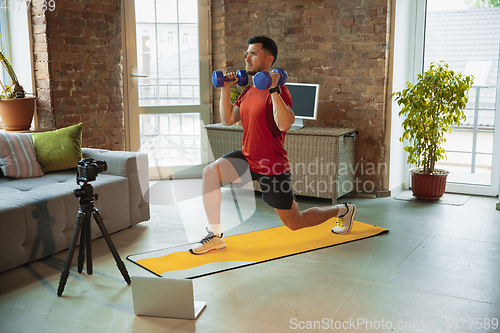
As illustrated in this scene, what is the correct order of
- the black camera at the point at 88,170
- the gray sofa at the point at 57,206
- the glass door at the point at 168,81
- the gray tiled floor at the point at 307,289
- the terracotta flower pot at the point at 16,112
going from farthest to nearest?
the glass door at the point at 168,81
the terracotta flower pot at the point at 16,112
the gray sofa at the point at 57,206
the black camera at the point at 88,170
the gray tiled floor at the point at 307,289

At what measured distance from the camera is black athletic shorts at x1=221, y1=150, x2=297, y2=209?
2764mm

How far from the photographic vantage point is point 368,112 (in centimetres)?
449

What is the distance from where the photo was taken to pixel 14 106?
380 centimetres

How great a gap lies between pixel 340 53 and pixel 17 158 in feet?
9.83

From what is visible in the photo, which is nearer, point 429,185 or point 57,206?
point 57,206

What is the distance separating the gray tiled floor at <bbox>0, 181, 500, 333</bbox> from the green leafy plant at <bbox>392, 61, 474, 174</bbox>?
105 cm

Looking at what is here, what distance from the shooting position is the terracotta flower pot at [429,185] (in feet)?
14.2

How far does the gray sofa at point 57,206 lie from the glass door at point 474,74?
3101 mm

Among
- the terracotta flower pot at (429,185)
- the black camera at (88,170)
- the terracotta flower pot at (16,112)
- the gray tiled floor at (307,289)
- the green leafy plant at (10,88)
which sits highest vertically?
the green leafy plant at (10,88)

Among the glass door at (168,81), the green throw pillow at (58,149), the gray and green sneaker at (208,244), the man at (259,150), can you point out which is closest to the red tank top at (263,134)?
the man at (259,150)

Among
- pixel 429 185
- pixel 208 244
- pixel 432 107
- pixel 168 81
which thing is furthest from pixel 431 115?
pixel 168 81

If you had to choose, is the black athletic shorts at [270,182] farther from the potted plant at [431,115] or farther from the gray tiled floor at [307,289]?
the potted plant at [431,115]

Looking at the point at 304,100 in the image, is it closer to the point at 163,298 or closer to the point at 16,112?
the point at 16,112

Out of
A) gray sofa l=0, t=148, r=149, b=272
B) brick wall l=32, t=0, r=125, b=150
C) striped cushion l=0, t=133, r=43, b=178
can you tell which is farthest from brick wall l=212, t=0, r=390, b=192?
striped cushion l=0, t=133, r=43, b=178
